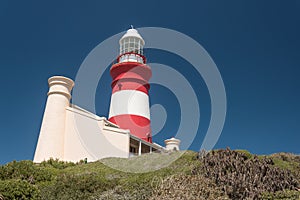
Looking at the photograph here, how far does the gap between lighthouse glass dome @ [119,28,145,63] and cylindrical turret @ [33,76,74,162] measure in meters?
8.02

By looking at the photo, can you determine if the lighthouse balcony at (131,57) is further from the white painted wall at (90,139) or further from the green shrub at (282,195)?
the green shrub at (282,195)

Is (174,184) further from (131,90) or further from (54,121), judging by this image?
(131,90)

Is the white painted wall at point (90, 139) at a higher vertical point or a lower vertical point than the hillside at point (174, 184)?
higher

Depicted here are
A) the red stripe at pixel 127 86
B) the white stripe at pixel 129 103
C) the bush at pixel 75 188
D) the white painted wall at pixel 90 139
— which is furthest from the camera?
the red stripe at pixel 127 86

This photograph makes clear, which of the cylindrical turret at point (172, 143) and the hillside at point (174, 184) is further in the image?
the cylindrical turret at point (172, 143)

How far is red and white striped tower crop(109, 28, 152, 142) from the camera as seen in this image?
84.6 feet

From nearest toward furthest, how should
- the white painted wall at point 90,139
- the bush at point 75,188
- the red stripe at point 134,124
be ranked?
the bush at point 75,188
the white painted wall at point 90,139
the red stripe at point 134,124

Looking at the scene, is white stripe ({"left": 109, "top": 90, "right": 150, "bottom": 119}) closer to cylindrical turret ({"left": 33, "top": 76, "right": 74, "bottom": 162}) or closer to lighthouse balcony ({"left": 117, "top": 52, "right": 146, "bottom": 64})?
lighthouse balcony ({"left": 117, "top": 52, "right": 146, "bottom": 64})

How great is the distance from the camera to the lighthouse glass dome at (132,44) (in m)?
28.5

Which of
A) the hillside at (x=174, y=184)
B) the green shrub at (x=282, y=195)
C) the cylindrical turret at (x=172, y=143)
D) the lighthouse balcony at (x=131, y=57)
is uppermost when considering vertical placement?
the lighthouse balcony at (x=131, y=57)

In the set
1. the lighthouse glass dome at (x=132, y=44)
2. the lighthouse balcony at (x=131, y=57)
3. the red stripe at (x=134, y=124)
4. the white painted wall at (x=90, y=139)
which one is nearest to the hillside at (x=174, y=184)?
the white painted wall at (x=90, y=139)

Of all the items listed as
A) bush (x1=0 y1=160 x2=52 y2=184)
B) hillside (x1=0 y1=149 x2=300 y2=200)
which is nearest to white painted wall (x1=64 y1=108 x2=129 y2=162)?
bush (x1=0 y1=160 x2=52 y2=184)

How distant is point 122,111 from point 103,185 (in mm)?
15630

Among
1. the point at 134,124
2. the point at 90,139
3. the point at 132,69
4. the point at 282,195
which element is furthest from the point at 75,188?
the point at 132,69
